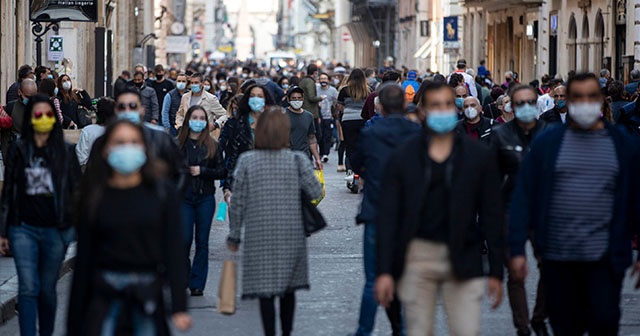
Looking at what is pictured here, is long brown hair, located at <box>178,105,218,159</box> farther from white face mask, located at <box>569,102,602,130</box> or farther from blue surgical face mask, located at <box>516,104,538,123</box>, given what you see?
white face mask, located at <box>569,102,602,130</box>

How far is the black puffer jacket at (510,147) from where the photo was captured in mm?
9781

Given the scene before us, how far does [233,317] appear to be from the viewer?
11.3 meters

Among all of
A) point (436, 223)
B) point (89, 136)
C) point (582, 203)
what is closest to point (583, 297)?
point (582, 203)

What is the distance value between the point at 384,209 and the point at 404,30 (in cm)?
6604

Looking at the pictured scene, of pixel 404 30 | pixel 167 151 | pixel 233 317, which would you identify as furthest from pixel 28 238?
pixel 404 30

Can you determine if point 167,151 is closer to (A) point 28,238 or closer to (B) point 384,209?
(A) point 28,238

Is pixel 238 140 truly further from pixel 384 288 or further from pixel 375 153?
pixel 384 288

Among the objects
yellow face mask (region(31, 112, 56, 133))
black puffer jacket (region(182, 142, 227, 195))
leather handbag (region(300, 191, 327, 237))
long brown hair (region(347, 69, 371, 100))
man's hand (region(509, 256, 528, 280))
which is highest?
long brown hair (region(347, 69, 371, 100))

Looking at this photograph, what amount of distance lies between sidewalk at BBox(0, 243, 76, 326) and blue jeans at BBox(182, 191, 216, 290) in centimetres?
130

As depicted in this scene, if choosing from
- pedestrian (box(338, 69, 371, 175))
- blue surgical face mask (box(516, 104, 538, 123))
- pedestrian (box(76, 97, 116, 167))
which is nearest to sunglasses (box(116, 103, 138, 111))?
pedestrian (box(76, 97, 116, 167))

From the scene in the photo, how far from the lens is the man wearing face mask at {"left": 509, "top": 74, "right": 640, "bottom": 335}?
771cm

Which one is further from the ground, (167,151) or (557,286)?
(167,151)

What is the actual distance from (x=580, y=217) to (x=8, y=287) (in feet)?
18.2

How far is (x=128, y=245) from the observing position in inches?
262
